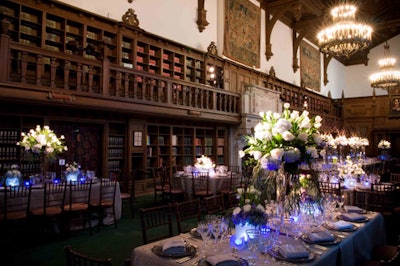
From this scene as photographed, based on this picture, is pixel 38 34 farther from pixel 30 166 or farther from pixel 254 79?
pixel 254 79

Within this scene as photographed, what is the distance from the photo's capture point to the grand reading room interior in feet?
8.39

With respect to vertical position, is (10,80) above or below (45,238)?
above

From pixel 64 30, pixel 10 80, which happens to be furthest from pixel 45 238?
pixel 64 30

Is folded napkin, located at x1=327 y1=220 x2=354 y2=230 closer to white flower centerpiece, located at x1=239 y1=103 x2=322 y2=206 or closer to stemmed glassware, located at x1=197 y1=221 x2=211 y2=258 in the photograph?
white flower centerpiece, located at x1=239 y1=103 x2=322 y2=206

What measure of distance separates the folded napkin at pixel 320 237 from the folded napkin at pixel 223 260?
2.51 ft

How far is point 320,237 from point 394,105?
1787 centimetres

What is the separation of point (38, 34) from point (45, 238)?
4.47m

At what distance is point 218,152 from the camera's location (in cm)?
1106

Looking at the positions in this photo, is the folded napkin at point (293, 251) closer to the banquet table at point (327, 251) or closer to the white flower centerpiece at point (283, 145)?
the banquet table at point (327, 251)

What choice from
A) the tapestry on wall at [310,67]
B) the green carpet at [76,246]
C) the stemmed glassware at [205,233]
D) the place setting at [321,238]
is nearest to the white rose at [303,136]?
the place setting at [321,238]

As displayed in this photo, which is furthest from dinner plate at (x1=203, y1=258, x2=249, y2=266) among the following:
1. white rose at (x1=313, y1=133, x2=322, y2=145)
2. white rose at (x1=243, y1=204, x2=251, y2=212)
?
white rose at (x1=313, y1=133, x2=322, y2=145)

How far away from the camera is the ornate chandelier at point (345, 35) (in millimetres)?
7523

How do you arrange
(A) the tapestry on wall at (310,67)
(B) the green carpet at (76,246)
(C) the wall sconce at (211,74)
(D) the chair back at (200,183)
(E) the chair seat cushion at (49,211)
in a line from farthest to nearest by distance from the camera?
(A) the tapestry on wall at (310,67) < (C) the wall sconce at (211,74) < (D) the chair back at (200,183) < (E) the chair seat cushion at (49,211) < (B) the green carpet at (76,246)

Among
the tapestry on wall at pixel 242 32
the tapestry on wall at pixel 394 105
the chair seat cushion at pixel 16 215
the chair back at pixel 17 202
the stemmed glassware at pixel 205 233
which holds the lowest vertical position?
the chair seat cushion at pixel 16 215
